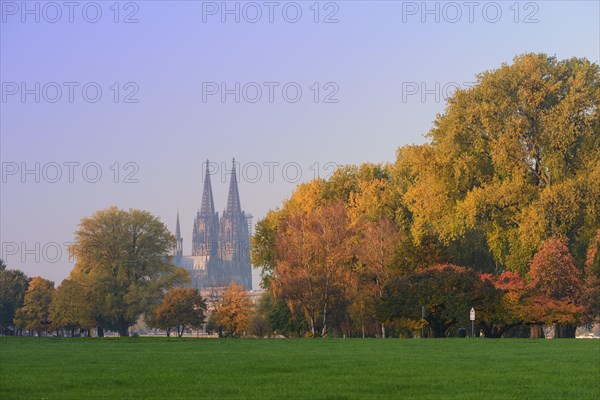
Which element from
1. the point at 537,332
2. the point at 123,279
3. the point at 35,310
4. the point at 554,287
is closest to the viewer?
the point at 554,287

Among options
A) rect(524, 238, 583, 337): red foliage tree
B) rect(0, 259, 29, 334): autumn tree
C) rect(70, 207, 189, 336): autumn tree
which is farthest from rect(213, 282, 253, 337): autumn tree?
rect(524, 238, 583, 337): red foliage tree

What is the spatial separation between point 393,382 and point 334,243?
5535cm

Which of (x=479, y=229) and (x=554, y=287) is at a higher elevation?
(x=479, y=229)

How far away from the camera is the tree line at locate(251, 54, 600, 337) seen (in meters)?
63.2

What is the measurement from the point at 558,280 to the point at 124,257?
55.2m

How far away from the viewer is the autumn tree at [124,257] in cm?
10450

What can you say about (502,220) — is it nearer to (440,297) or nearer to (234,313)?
(440,297)

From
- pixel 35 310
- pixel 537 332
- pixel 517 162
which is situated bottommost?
pixel 537 332

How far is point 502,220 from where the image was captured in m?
66.1

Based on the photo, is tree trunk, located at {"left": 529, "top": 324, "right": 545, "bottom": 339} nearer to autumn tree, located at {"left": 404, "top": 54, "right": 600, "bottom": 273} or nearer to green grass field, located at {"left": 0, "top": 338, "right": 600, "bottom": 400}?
autumn tree, located at {"left": 404, "top": 54, "right": 600, "bottom": 273}

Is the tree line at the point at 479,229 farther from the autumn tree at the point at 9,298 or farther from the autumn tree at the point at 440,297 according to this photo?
the autumn tree at the point at 9,298

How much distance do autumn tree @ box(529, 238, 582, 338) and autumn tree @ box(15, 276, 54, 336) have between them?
3180 inches

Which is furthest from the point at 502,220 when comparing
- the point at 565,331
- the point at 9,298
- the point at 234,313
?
the point at 9,298

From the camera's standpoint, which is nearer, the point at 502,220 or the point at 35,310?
the point at 502,220
